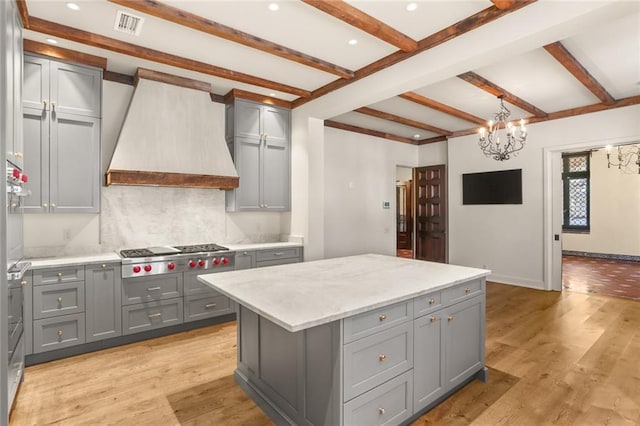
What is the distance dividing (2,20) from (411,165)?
6743 millimetres

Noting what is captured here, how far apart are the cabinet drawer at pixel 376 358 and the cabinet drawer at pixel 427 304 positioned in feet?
0.35

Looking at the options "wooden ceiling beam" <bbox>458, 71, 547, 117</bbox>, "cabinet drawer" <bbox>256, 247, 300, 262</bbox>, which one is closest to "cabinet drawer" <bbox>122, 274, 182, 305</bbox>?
"cabinet drawer" <bbox>256, 247, 300, 262</bbox>

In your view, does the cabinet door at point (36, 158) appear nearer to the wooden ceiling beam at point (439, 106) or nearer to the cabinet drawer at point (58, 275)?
the cabinet drawer at point (58, 275)

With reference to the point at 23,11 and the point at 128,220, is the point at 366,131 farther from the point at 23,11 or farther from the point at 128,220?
the point at 23,11

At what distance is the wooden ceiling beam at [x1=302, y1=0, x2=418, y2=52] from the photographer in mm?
2491

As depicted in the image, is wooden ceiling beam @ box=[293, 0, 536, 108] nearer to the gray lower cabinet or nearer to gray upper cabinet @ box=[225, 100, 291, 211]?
gray upper cabinet @ box=[225, 100, 291, 211]

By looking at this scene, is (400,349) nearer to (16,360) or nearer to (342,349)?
(342,349)

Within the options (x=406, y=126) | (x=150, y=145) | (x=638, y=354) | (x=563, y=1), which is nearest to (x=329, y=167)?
(x=406, y=126)

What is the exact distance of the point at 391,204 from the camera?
6.86 meters

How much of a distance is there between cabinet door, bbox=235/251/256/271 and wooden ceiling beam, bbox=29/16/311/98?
6.74ft

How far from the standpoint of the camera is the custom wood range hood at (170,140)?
3584 millimetres

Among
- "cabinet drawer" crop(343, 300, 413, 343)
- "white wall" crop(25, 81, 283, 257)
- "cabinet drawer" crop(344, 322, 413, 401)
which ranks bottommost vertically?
"cabinet drawer" crop(344, 322, 413, 401)

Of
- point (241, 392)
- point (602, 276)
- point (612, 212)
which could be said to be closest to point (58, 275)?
point (241, 392)

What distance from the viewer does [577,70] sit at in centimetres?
363
